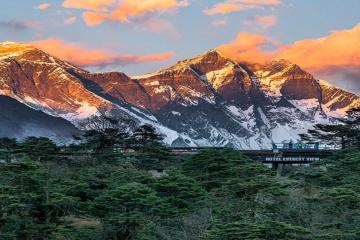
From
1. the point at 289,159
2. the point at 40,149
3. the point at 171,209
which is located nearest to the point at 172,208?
the point at 171,209

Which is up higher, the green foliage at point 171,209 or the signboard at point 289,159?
the signboard at point 289,159

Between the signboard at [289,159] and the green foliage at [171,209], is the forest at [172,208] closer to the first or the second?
the green foliage at [171,209]

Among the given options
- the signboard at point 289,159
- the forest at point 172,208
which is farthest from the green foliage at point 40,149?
the signboard at point 289,159

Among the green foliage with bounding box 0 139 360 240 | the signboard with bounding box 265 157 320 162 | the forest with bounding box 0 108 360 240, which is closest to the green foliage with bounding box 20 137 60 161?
the forest with bounding box 0 108 360 240

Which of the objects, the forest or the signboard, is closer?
the forest

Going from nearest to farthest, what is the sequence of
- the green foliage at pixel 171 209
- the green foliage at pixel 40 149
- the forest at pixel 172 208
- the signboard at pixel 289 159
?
1. the forest at pixel 172 208
2. the green foliage at pixel 171 209
3. the green foliage at pixel 40 149
4. the signboard at pixel 289 159

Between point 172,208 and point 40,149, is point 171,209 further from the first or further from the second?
point 40,149

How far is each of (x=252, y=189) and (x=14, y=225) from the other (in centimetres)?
1399

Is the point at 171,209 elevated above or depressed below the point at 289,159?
below

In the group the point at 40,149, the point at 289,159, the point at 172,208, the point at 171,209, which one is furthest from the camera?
the point at 289,159

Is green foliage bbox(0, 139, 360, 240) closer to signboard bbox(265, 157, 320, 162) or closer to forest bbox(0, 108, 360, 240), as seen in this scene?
forest bbox(0, 108, 360, 240)

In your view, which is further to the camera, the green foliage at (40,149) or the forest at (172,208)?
the green foliage at (40,149)

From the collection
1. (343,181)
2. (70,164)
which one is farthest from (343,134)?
(343,181)

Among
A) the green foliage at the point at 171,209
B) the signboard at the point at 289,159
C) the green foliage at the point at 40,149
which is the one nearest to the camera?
the green foliage at the point at 171,209
